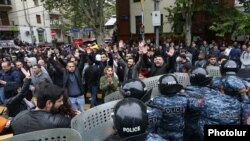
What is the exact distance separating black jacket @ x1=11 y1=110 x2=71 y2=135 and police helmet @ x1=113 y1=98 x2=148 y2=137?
0.82 m

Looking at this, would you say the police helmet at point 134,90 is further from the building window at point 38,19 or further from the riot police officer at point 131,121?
the building window at point 38,19

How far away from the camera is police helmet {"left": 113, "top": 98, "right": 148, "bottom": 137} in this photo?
7.20 feet

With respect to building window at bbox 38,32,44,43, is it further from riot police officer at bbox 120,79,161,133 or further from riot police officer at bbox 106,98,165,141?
riot police officer at bbox 106,98,165,141

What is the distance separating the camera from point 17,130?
2824mm

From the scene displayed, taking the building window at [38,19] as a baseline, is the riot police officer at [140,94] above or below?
below

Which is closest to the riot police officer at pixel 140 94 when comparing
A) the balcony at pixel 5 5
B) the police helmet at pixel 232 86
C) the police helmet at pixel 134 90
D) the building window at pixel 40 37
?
the police helmet at pixel 134 90

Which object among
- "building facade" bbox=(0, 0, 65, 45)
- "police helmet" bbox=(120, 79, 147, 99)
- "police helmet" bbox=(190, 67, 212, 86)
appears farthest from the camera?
"building facade" bbox=(0, 0, 65, 45)

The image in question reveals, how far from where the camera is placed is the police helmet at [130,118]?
86.4 inches

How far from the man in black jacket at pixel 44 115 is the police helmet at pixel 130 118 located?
0.84m

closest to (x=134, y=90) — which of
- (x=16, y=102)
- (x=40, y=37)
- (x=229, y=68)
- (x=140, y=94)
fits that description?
(x=140, y=94)

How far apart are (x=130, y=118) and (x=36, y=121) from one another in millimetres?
1101

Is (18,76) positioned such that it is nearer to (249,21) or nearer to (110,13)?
(249,21)

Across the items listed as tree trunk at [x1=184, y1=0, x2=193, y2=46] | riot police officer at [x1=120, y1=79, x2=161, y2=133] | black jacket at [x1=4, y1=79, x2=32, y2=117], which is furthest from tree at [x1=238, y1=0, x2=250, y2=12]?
riot police officer at [x1=120, y1=79, x2=161, y2=133]

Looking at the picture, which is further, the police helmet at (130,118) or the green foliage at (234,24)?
the green foliage at (234,24)
